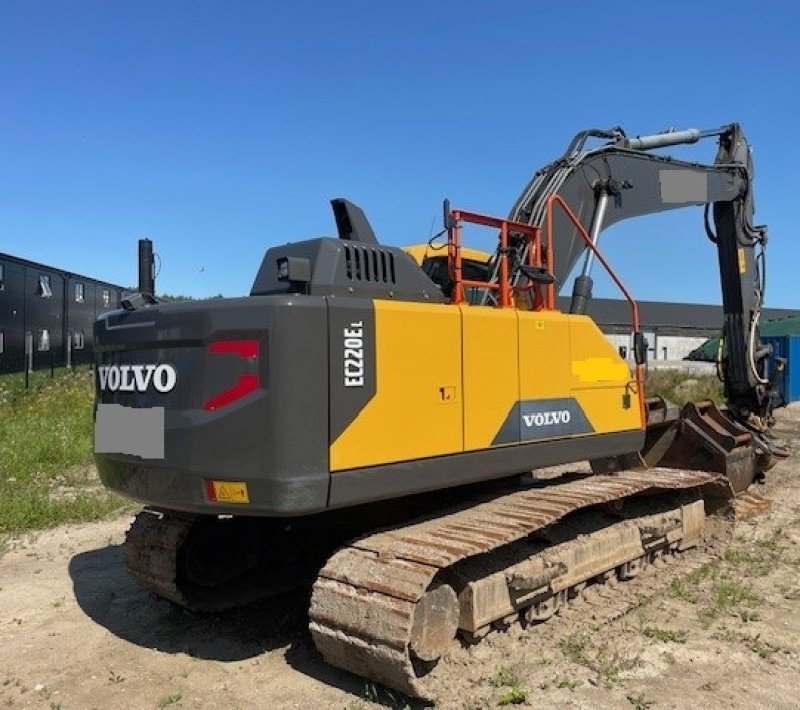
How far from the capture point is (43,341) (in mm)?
22578

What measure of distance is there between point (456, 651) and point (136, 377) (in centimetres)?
223

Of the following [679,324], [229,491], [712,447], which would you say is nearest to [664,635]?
[229,491]

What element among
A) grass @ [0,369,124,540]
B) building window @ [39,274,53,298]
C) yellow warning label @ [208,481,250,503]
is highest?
building window @ [39,274,53,298]

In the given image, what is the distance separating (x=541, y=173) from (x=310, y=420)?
3461 millimetres

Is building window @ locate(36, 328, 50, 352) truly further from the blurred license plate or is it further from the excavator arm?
the blurred license plate

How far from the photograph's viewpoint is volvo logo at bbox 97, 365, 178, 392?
3934 mm

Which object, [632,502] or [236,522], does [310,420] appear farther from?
[632,502]

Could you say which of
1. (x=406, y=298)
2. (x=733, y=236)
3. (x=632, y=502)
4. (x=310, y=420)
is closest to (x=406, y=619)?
(x=310, y=420)

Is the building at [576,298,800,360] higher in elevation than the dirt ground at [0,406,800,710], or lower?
higher

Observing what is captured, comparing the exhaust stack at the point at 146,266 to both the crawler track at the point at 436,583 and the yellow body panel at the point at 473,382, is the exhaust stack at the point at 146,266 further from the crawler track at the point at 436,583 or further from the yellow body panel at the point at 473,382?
the crawler track at the point at 436,583

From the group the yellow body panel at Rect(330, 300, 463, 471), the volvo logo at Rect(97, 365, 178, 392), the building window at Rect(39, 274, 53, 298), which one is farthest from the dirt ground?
the building window at Rect(39, 274, 53, 298)

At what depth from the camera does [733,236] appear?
844 cm

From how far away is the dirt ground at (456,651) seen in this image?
3951mm

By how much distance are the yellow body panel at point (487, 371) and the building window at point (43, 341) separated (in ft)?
67.5
